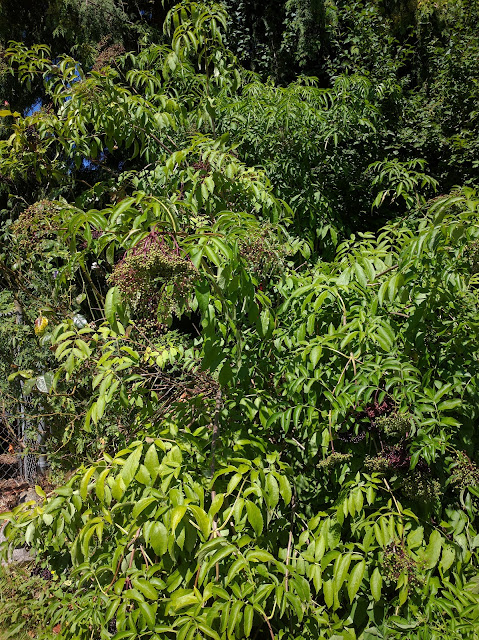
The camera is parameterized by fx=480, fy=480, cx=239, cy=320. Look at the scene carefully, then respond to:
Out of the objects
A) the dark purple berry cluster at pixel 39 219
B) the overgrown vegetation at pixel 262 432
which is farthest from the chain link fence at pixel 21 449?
the dark purple berry cluster at pixel 39 219

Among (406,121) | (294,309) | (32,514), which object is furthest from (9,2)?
(32,514)

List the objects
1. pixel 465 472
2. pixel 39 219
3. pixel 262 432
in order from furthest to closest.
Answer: pixel 39 219, pixel 262 432, pixel 465 472

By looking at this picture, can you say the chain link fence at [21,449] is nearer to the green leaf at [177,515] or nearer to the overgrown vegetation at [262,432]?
the overgrown vegetation at [262,432]

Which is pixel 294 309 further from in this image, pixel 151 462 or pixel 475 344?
pixel 151 462

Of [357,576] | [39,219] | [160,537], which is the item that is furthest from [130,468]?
[39,219]

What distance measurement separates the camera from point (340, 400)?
1.60m

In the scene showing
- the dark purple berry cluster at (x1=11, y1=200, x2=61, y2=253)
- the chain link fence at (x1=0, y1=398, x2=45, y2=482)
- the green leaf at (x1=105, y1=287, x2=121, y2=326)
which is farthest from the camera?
the chain link fence at (x1=0, y1=398, x2=45, y2=482)

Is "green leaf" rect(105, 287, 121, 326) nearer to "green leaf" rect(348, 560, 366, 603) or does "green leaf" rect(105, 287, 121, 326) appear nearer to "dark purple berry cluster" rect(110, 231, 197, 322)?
"dark purple berry cluster" rect(110, 231, 197, 322)

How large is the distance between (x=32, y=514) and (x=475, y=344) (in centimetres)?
162

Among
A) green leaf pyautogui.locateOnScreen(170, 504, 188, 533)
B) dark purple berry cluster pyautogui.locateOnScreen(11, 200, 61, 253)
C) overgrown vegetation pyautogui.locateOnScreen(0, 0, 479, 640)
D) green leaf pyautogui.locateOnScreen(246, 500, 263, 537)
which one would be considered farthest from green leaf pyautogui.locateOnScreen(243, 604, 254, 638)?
dark purple berry cluster pyautogui.locateOnScreen(11, 200, 61, 253)

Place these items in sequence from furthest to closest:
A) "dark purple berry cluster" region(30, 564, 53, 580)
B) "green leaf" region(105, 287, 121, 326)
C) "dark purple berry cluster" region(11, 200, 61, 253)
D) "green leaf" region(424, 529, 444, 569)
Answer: "dark purple berry cluster" region(30, 564, 53, 580), "dark purple berry cluster" region(11, 200, 61, 253), "green leaf" region(424, 529, 444, 569), "green leaf" region(105, 287, 121, 326)

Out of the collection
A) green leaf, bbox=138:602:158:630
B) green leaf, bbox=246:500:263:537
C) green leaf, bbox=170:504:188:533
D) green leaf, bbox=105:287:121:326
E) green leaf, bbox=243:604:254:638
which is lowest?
green leaf, bbox=243:604:254:638

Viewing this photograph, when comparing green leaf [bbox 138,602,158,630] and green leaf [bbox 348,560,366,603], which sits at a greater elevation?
green leaf [bbox 138,602,158,630]

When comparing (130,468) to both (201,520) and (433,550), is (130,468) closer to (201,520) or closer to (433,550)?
(201,520)
